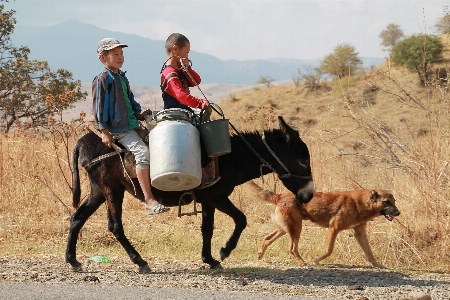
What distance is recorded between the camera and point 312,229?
11.8 metres

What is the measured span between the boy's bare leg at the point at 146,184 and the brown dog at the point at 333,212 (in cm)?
275

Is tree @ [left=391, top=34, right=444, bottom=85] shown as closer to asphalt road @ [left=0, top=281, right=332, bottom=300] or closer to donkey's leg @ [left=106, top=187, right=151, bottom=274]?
donkey's leg @ [left=106, top=187, right=151, bottom=274]

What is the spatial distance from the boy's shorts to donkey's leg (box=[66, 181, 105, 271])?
0.84 m

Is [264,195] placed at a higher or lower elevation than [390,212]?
higher

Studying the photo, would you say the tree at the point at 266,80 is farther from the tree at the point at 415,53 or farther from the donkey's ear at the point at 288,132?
the donkey's ear at the point at 288,132

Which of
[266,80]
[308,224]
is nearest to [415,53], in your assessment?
[266,80]

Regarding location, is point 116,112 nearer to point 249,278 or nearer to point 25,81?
point 249,278

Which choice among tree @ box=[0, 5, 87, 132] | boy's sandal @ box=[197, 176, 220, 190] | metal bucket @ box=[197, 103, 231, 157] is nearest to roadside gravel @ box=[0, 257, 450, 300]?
boy's sandal @ box=[197, 176, 220, 190]

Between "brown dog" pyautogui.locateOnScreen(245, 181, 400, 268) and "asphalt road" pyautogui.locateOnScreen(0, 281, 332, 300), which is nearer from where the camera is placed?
"asphalt road" pyautogui.locateOnScreen(0, 281, 332, 300)

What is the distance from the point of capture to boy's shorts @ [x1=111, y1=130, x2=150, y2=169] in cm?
770

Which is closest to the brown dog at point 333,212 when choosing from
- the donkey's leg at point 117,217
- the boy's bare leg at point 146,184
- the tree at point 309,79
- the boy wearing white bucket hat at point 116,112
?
the donkey's leg at point 117,217

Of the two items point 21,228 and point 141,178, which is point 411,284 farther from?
point 21,228

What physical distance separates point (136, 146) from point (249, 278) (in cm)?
199

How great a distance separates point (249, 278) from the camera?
7551 millimetres
